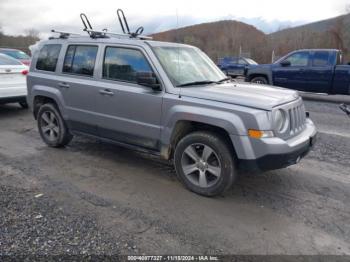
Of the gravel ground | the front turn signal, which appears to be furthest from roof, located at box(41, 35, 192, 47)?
the gravel ground

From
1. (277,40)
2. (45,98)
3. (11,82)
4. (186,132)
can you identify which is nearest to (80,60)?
(45,98)

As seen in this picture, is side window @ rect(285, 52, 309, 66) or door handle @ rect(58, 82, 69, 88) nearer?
door handle @ rect(58, 82, 69, 88)

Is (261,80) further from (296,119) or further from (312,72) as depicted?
(296,119)

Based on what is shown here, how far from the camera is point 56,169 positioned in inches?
188

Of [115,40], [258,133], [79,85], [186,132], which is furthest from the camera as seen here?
[79,85]

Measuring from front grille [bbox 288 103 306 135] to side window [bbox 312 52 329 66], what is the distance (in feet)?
26.3

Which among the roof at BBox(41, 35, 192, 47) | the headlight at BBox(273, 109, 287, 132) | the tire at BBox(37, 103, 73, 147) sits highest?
the roof at BBox(41, 35, 192, 47)

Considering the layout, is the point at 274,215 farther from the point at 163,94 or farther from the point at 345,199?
the point at 163,94

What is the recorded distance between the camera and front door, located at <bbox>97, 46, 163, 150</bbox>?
14.0 feet

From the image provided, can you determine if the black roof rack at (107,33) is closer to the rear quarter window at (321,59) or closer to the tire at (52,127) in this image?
the tire at (52,127)

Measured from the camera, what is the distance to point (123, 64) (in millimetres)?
4613

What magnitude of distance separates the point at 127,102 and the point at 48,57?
2.10 m

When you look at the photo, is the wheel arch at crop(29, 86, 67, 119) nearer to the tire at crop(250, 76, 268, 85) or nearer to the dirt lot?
the dirt lot

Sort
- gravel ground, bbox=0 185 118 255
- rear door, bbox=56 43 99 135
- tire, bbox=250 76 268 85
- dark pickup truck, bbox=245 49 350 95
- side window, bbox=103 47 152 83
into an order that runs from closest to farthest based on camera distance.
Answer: gravel ground, bbox=0 185 118 255, side window, bbox=103 47 152 83, rear door, bbox=56 43 99 135, dark pickup truck, bbox=245 49 350 95, tire, bbox=250 76 268 85
